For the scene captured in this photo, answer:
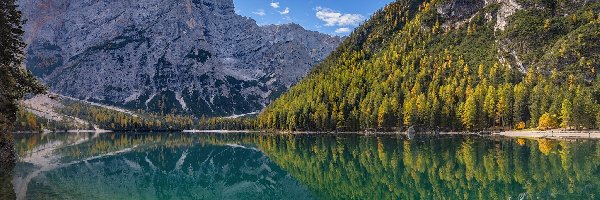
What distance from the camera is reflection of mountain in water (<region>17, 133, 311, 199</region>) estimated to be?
4403cm

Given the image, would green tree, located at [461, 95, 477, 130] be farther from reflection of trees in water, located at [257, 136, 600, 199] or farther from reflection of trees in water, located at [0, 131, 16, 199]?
reflection of trees in water, located at [0, 131, 16, 199]

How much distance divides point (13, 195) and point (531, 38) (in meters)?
195

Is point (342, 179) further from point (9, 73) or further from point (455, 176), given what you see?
point (9, 73)

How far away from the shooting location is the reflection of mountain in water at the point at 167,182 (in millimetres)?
44031

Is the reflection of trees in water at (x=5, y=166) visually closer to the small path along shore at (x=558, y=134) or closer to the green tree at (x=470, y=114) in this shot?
the small path along shore at (x=558, y=134)

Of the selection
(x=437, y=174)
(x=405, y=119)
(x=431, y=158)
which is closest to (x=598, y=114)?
(x=405, y=119)

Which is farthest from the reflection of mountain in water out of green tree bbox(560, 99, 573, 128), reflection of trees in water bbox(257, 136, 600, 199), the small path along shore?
green tree bbox(560, 99, 573, 128)

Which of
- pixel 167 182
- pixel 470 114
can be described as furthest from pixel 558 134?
pixel 167 182

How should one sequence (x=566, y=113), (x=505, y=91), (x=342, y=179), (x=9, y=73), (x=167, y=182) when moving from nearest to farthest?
(x=9, y=73) < (x=342, y=179) < (x=167, y=182) < (x=566, y=113) < (x=505, y=91)

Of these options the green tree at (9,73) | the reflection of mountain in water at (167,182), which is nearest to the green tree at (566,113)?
the reflection of mountain in water at (167,182)

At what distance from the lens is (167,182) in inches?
2172

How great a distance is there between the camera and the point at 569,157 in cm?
6000

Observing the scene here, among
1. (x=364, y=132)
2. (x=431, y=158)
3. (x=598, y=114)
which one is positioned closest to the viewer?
(x=431, y=158)

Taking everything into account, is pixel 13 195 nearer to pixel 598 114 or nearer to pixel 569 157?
pixel 569 157
